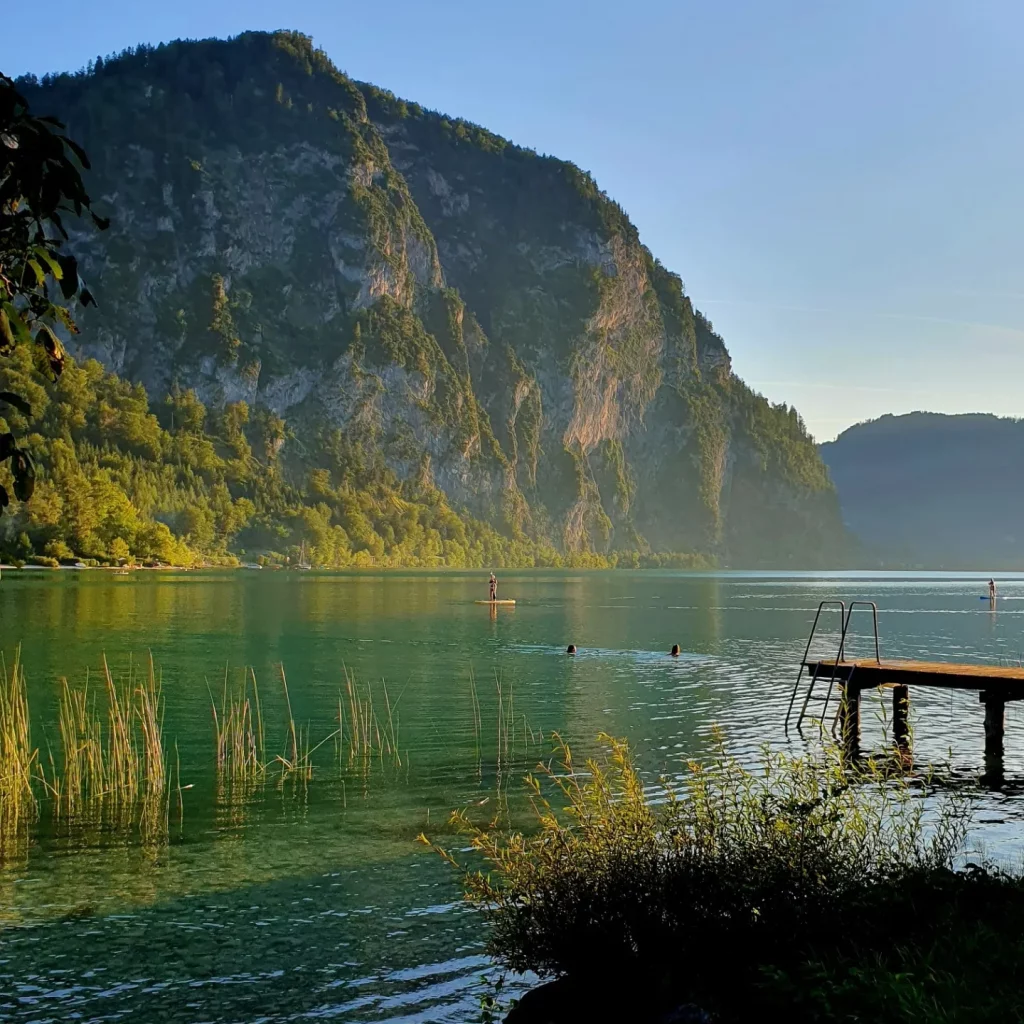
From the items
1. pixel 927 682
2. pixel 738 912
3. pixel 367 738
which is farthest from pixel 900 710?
pixel 738 912

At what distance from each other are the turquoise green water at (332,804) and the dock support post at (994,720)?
508 mm

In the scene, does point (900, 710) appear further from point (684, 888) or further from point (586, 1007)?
point (586, 1007)

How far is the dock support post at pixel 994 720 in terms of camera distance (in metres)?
25.9

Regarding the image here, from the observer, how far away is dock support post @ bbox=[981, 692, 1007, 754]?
2591 centimetres

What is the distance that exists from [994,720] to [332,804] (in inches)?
632

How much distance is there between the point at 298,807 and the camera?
18781 mm

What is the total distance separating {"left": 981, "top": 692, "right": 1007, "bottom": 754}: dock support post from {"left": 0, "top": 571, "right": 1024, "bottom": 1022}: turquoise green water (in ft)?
1.67

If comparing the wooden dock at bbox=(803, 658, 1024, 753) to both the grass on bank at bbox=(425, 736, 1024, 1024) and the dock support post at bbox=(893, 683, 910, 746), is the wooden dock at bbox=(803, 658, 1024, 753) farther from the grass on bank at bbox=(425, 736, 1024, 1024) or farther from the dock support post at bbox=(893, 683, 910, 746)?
the grass on bank at bbox=(425, 736, 1024, 1024)

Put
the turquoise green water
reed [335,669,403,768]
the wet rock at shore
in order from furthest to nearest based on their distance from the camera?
reed [335,669,403,768], the turquoise green water, the wet rock at shore

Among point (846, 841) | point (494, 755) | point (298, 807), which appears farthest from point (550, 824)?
point (494, 755)

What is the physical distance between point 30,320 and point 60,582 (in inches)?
4329

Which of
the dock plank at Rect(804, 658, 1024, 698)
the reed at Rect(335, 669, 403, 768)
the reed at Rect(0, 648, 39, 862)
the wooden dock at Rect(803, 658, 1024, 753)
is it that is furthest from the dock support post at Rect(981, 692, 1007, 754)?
the reed at Rect(0, 648, 39, 862)

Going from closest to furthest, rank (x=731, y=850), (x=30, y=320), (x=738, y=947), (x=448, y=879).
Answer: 1. (x=30, y=320)
2. (x=738, y=947)
3. (x=731, y=850)
4. (x=448, y=879)

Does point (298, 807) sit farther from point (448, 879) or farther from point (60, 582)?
point (60, 582)
